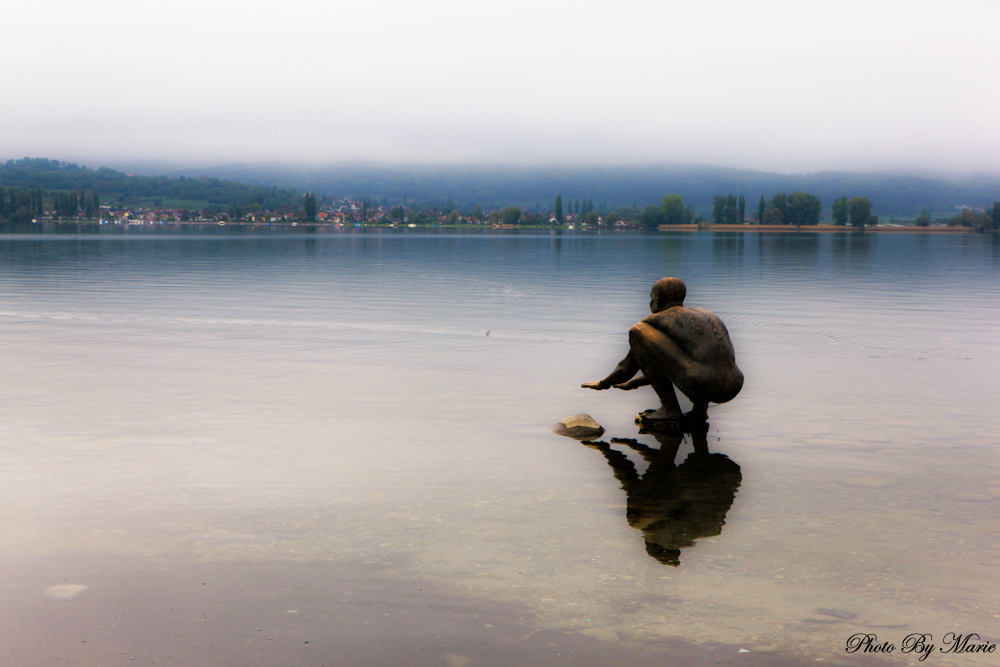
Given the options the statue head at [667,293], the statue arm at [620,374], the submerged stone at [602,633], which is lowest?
the submerged stone at [602,633]

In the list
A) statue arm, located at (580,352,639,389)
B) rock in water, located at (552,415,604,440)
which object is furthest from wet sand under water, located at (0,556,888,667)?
statue arm, located at (580,352,639,389)

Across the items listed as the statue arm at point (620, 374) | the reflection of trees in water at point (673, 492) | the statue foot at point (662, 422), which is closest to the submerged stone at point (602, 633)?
the reflection of trees in water at point (673, 492)

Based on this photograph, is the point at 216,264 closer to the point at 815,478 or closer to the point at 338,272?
the point at 338,272

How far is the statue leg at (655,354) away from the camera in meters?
12.7

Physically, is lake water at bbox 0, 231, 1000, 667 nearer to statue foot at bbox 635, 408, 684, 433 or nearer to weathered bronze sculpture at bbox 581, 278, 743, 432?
statue foot at bbox 635, 408, 684, 433

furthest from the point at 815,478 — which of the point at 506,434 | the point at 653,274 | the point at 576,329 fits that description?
the point at 653,274

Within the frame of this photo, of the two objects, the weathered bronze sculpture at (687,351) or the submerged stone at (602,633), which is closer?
the submerged stone at (602,633)

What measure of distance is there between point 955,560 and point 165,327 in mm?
23161

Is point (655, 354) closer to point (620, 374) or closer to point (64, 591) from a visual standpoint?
point (620, 374)

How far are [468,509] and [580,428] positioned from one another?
410 cm

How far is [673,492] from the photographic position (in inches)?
399

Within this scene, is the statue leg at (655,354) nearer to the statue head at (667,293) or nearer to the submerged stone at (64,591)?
the statue head at (667,293)

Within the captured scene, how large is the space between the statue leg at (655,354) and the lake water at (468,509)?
947 mm

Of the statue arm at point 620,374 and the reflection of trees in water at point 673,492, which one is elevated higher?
the statue arm at point 620,374
